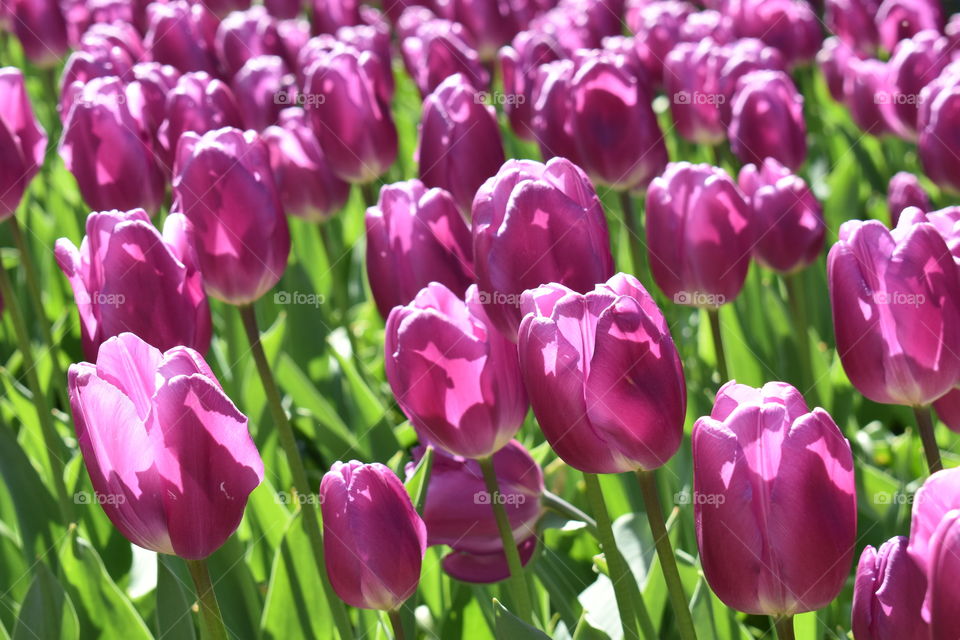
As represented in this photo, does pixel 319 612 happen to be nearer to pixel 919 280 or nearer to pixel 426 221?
pixel 426 221

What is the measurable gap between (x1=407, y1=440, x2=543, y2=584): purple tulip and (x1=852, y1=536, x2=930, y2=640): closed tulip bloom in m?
0.61

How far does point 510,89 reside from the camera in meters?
3.10

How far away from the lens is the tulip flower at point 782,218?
2.19 meters

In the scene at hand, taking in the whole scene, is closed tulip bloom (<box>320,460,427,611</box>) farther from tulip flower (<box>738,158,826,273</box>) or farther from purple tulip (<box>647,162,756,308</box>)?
tulip flower (<box>738,158,826,273</box>)

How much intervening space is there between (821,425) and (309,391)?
56.5 inches

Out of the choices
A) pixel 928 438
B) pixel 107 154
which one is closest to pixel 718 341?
pixel 928 438

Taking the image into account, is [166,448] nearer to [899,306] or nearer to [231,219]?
[231,219]

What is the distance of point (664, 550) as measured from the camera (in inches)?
50.5

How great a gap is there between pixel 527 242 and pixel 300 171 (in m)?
1.23

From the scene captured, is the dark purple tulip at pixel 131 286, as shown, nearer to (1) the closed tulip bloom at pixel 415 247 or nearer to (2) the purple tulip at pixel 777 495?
(1) the closed tulip bloom at pixel 415 247

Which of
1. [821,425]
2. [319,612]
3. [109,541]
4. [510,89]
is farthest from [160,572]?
[510,89]

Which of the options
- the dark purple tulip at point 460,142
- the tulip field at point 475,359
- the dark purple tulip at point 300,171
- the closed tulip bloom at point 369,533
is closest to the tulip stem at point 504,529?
the tulip field at point 475,359

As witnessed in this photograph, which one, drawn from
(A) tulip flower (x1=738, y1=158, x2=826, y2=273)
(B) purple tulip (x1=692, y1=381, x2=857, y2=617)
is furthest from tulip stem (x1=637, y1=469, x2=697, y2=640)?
(A) tulip flower (x1=738, y1=158, x2=826, y2=273)

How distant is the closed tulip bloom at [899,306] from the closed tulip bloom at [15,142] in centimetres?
136
